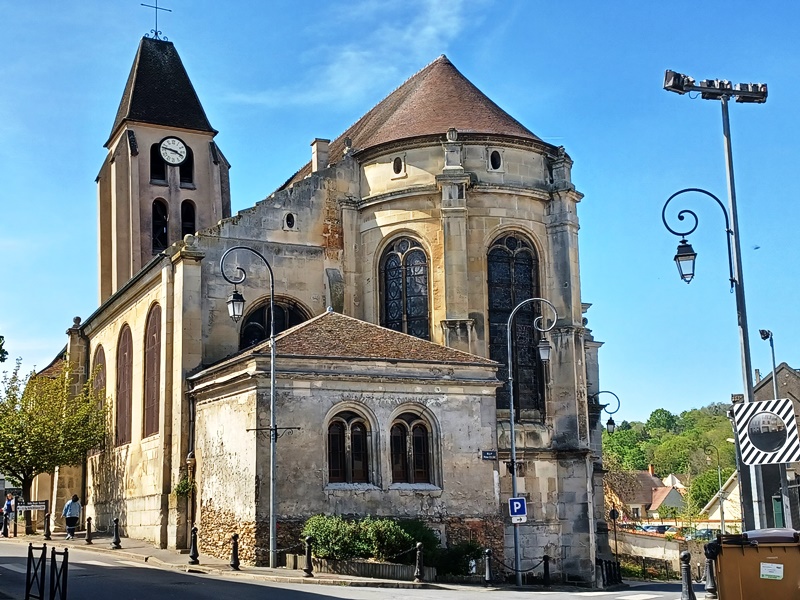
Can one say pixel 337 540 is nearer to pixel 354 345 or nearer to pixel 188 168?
pixel 354 345

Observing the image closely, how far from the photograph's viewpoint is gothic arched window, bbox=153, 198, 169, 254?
158ft

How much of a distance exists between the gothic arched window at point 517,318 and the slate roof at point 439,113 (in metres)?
3.71

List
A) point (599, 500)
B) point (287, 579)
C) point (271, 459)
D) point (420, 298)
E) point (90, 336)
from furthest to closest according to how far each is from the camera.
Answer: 1. point (90, 336)
2. point (599, 500)
3. point (420, 298)
4. point (271, 459)
5. point (287, 579)

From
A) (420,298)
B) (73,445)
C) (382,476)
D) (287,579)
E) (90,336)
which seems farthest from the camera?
(90,336)

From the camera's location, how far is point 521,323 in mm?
32312

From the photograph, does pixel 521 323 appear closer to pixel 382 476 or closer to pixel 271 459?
pixel 382 476

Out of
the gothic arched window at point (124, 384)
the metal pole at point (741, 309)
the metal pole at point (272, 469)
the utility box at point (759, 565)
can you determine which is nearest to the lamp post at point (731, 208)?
the metal pole at point (741, 309)

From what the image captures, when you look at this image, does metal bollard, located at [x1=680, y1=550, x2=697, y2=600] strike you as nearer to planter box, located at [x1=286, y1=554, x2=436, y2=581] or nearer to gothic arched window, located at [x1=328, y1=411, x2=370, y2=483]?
planter box, located at [x1=286, y1=554, x2=436, y2=581]

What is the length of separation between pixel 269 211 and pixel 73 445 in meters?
12.7

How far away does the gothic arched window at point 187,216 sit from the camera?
48.8 meters

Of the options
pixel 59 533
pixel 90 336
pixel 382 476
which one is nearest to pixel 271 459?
pixel 382 476

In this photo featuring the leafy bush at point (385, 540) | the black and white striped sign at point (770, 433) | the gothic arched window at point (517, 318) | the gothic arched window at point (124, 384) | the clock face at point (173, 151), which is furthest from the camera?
the clock face at point (173, 151)

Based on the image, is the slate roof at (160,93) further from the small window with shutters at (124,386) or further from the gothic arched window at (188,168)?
the small window with shutters at (124,386)

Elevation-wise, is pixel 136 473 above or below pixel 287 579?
above
